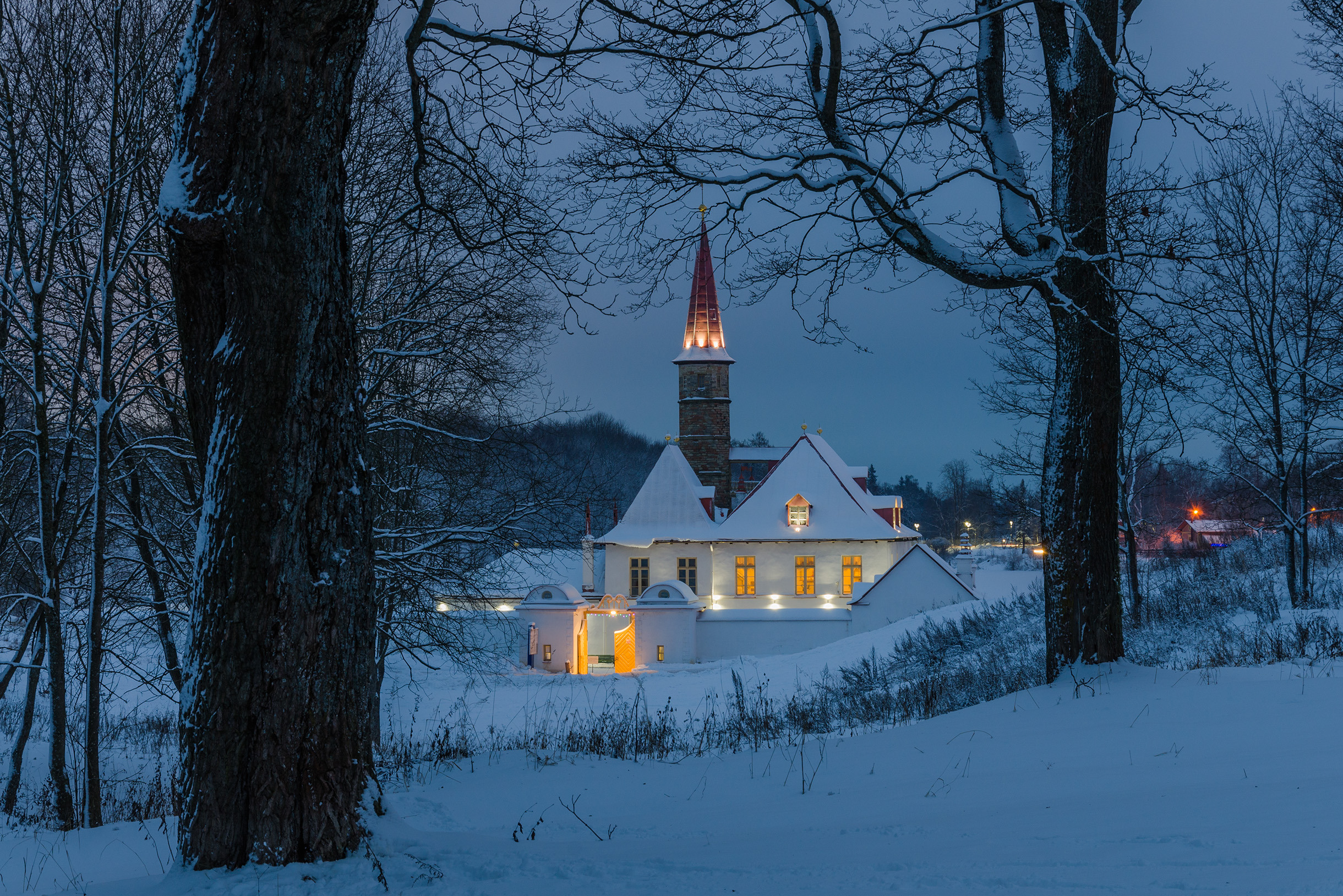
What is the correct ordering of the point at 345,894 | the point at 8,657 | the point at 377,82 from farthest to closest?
the point at 8,657 → the point at 377,82 → the point at 345,894

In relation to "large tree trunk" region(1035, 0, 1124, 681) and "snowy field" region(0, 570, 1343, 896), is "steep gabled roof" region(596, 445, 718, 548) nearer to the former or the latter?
"large tree trunk" region(1035, 0, 1124, 681)

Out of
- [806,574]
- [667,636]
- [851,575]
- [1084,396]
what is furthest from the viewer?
[806,574]

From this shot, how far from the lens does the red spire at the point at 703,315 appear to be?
126ft

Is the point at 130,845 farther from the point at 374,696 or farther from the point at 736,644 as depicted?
the point at 736,644

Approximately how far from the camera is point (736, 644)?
31.7 metres

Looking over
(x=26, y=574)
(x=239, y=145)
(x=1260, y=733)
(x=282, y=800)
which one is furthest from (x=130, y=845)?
(x=26, y=574)

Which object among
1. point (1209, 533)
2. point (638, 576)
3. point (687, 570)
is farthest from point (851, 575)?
point (1209, 533)

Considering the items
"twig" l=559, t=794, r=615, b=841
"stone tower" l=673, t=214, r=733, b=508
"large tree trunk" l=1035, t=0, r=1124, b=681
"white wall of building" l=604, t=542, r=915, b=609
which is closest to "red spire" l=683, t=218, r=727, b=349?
"stone tower" l=673, t=214, r=733, b=508

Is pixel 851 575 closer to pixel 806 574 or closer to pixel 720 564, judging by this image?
pixel 806 574

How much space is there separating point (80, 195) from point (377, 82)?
3586 millimetres

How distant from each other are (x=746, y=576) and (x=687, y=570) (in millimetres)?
2523

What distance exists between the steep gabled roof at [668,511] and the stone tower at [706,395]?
2501mm

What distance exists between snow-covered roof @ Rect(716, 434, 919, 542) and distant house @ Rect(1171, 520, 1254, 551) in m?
11.2

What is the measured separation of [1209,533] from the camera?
39.8 m
